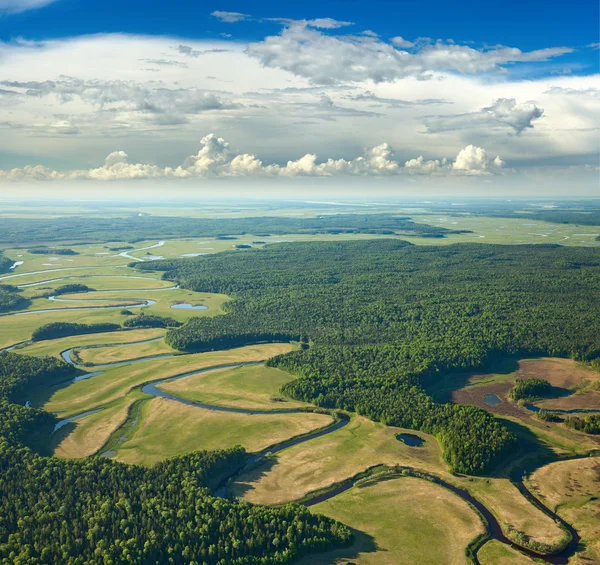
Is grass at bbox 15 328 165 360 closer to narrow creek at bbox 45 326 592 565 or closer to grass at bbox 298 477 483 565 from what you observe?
narrow creek at bbox 45 326 592 565

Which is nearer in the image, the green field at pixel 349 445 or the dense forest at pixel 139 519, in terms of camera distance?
the dense forest at pixel 139 519

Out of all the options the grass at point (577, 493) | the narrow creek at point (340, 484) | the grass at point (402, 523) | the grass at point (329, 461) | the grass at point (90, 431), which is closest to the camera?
the grass at point (402, 523)

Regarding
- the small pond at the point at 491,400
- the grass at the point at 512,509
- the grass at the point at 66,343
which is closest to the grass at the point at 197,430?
the grass at the point at 512,509

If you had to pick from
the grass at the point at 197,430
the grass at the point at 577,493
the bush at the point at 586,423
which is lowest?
the grass at the point at 197,430

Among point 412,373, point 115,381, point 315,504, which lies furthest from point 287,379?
point 315,504

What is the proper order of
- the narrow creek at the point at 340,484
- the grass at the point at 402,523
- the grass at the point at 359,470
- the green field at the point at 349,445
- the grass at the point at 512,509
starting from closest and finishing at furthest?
the grass at the point at 402,523 → the narrow creek at the point at 340,484 → the grass at the point at 512,509 → the green field at the point at 349,445 → the grass at the point at 359,470

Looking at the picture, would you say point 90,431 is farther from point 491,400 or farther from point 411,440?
point 491,400

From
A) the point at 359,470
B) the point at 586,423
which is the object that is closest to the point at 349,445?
the point at 359,470

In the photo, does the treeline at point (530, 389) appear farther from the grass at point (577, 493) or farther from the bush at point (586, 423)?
the grass at point (577, 493)
